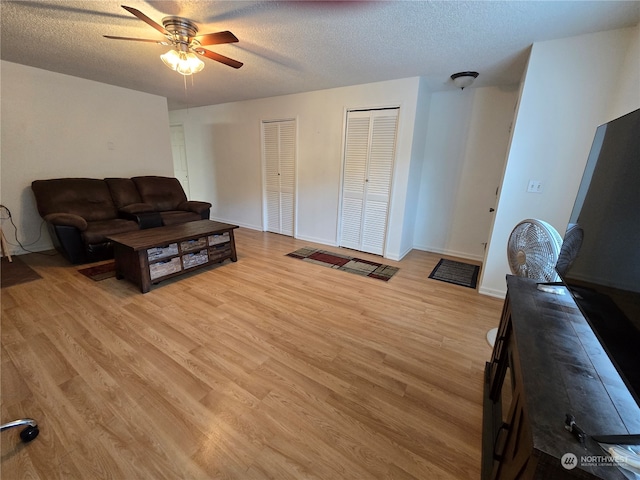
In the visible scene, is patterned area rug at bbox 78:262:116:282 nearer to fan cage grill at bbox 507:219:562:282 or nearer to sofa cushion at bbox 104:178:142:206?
sofa cushion at bbox 104:178:142:206

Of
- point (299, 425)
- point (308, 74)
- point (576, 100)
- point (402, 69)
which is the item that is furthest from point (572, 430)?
point (308, 74)

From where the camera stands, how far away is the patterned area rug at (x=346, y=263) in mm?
3121

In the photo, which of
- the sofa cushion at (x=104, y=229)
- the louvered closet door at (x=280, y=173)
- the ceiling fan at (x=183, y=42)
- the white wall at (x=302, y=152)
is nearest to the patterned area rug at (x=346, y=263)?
the white wall at (x=302, y=152)

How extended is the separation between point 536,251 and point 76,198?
191 inches

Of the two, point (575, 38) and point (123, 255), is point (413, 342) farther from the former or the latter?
point (123, 255)

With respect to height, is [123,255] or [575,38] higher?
[575,38]

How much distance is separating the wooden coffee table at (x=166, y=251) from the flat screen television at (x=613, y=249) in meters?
2.94

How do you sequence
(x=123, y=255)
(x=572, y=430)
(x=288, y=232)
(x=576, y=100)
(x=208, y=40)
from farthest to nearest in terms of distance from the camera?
(x=288, y=232) < (x=123, y=255) < (x=576, y=100) < (x=208, y=40) < (x=572, y=430)

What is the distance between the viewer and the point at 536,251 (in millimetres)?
1436

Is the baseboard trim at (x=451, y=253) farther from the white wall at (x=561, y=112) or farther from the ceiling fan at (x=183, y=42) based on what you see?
the ceiling fan at (x=183, y=42)

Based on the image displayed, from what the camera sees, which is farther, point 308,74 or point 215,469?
point 308,74

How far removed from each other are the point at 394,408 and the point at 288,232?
3.57 m

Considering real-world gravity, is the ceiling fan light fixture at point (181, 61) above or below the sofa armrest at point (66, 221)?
above

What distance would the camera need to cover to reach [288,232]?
4.66 metres
